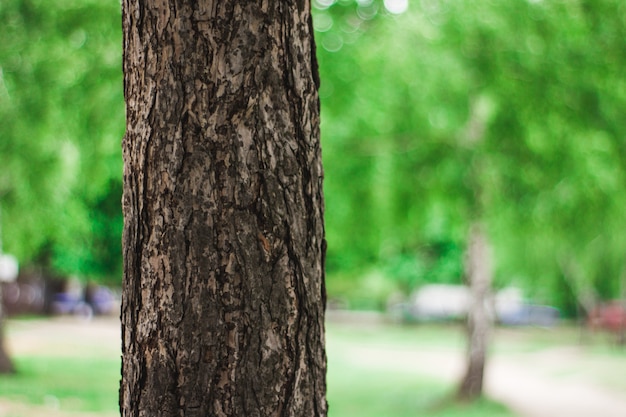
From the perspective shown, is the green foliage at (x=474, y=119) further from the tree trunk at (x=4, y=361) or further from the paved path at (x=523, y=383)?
the tree trunk at (x=4, y=361)

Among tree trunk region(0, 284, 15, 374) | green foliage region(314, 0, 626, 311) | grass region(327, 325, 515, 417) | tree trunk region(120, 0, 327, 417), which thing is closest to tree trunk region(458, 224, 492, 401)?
grass region(327, 325, 515, 417)

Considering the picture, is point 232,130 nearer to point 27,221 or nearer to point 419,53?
point 419,53

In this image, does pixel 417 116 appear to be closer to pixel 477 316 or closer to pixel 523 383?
pixel 477 316

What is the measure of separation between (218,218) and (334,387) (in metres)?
15.7

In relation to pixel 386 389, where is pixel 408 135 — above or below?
above

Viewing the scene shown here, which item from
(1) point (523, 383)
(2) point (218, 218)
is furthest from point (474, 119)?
(2) point (218, 218)

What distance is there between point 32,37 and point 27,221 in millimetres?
5005

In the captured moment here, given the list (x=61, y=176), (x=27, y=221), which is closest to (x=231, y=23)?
(x=61, y=176)

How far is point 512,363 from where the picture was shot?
2364 cm

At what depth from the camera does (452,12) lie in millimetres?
11203

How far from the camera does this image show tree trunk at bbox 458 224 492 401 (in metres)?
15.8

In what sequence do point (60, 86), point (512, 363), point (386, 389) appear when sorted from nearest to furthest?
point (60, 86) → point (386, 389) → point (512, 363)

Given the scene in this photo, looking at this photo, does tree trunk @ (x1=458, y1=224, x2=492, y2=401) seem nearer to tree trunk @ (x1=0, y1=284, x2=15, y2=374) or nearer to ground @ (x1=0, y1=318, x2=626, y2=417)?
ground @ (x1=0, y1=318, x2=626, y2=417)

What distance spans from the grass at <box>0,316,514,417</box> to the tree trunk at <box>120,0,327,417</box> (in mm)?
10811
